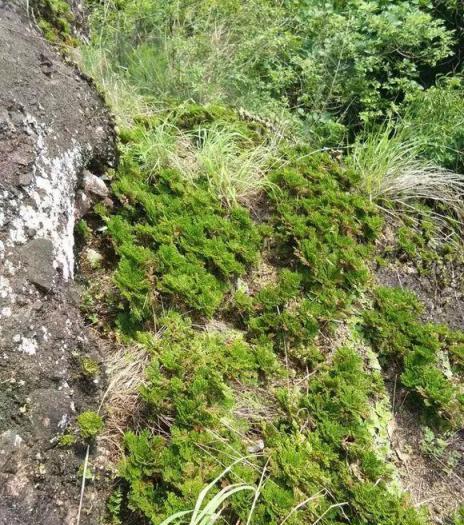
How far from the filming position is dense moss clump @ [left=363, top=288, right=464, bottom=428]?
2855 mm

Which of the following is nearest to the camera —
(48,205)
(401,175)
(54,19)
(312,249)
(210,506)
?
(210,506)

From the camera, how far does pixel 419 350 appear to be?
2.94m

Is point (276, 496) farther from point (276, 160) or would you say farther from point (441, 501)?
point (276, 160)

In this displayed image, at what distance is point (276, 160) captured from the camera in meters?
3.72

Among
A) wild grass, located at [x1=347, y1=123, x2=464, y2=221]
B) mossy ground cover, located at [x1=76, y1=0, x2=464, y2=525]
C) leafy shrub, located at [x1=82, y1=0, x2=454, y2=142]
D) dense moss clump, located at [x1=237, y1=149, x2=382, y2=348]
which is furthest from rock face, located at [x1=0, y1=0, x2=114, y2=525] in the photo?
wild grass, located at [x1=347, y1=123, x2=464, y2=221]

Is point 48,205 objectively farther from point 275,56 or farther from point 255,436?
point 275,56

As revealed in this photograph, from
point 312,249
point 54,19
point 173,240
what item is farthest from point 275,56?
point 173,240

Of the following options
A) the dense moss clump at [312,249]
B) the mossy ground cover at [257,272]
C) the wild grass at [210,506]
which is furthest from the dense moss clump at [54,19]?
the wild grass at [210,506]

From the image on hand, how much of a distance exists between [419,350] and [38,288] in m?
2.06

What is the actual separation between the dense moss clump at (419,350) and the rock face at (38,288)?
64.6 inches

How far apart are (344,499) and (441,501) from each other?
0.72m

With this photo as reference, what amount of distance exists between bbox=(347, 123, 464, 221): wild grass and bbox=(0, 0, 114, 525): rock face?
2000 millimetres

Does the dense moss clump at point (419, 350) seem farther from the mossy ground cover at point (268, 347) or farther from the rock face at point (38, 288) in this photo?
the rock face at point (38, 288)

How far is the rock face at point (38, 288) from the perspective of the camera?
6.30 feet
